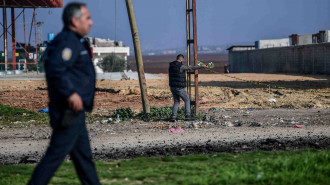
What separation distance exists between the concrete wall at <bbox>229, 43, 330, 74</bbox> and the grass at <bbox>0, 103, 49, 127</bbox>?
28.9 meters

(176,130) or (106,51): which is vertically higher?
(106,51)

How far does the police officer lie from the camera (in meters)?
4.93

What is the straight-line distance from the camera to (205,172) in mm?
7129

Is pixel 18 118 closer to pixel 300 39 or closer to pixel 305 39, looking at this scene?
pixel 300 39

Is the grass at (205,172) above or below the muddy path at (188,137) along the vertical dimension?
above

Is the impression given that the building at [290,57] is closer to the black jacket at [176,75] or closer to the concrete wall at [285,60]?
the concrete wall at [285,60]

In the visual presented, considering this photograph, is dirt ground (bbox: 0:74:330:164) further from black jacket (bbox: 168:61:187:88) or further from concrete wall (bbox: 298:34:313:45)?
concrete wall (bbox: 298:34:313:45)

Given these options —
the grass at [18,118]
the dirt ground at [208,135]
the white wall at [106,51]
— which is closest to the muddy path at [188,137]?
the dirt ground at [208,135]

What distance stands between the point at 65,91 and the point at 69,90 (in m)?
0.04

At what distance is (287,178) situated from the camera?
673 centimetres

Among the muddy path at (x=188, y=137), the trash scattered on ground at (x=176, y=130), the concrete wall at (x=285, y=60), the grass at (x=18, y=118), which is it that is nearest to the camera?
the muddy path at (x=188, y=137)

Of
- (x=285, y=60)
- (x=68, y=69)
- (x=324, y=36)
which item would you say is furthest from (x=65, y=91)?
(x=324, y=36)

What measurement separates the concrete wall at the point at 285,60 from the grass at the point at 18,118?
28.9m

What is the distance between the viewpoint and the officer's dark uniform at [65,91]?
4.93m
